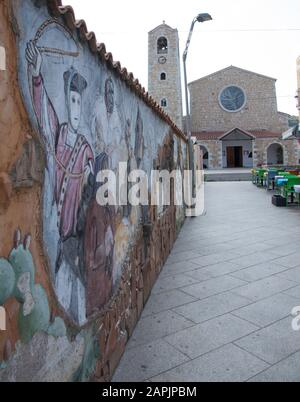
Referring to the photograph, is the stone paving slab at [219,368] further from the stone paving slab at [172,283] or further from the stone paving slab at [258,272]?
the stone paving slab at [258,272]

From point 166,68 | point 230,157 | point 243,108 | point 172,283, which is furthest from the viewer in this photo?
point 243,108

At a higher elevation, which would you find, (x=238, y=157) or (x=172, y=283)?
(x=238, y=157)

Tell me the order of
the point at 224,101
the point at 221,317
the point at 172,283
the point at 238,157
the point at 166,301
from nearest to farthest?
the point at 221,317
the point at 166,301
the point at 172,283
the point at 238,157
the point at 224,101

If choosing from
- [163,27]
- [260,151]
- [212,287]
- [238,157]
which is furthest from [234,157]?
[212,287]

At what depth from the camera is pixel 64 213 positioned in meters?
2.01

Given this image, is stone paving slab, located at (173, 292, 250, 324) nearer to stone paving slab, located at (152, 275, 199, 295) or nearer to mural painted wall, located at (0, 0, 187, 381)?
stone paving slab, located at (152, 275, 199, 295)

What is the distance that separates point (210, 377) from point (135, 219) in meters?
1.77

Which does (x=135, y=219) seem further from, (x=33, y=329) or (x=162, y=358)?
(x=33, y=329)

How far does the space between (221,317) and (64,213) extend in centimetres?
245

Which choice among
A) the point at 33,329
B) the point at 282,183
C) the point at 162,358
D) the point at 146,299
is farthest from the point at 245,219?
the point at 33,329

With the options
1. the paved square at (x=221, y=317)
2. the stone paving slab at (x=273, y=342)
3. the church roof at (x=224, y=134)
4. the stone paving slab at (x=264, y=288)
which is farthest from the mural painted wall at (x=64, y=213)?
the church roof at (x=224, y=134)

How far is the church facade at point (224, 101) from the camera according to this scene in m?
39.0

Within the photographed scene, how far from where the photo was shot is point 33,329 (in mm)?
1626

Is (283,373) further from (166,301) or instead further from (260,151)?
(260,151)
